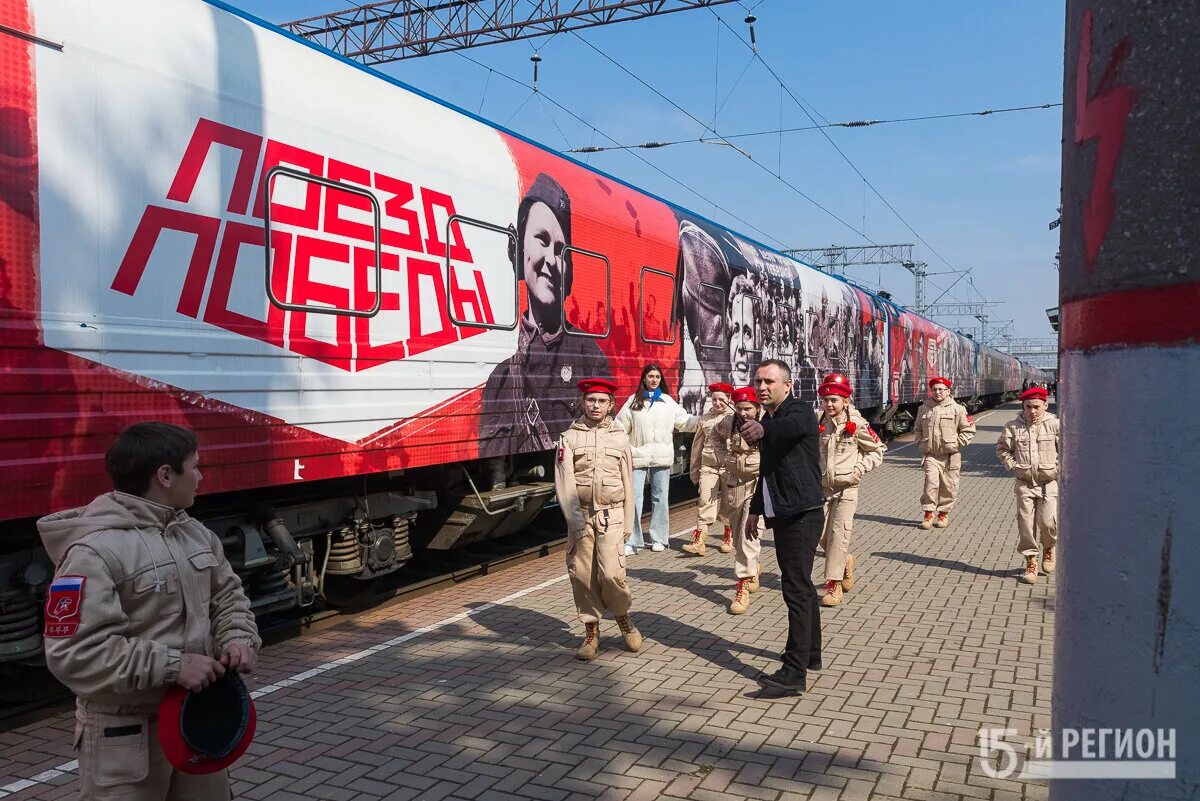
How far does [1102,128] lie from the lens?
1467mm

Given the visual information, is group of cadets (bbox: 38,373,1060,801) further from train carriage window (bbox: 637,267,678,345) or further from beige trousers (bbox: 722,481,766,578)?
train carriage window (bbox: 637,267,678,345)

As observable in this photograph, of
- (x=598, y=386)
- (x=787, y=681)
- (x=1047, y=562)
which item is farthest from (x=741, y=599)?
(x=1047, y=562)

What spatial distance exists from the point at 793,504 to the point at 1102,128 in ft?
12.2

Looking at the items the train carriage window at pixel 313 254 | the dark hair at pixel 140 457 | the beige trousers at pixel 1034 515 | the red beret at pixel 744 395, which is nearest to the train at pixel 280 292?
the train carriage window at pixel 313 254

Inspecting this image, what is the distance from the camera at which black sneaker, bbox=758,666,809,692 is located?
482 centimetres

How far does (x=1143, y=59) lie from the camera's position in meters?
1.41

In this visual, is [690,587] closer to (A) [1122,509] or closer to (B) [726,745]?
(B) [726,745]

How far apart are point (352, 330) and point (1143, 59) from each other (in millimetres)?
4849

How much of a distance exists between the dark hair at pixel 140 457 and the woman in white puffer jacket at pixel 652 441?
21.9 ft

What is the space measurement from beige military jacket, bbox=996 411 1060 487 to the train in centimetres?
357

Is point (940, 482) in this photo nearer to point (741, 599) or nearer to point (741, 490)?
point (741, 490)

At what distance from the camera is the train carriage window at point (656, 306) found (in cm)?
953

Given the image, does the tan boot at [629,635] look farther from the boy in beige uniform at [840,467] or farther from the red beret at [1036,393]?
the red beret at [1036,393]

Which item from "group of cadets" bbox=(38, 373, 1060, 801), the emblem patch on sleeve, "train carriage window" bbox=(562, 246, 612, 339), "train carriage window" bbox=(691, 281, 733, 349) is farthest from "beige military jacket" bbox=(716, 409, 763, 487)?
the emblem patch on sleeve
